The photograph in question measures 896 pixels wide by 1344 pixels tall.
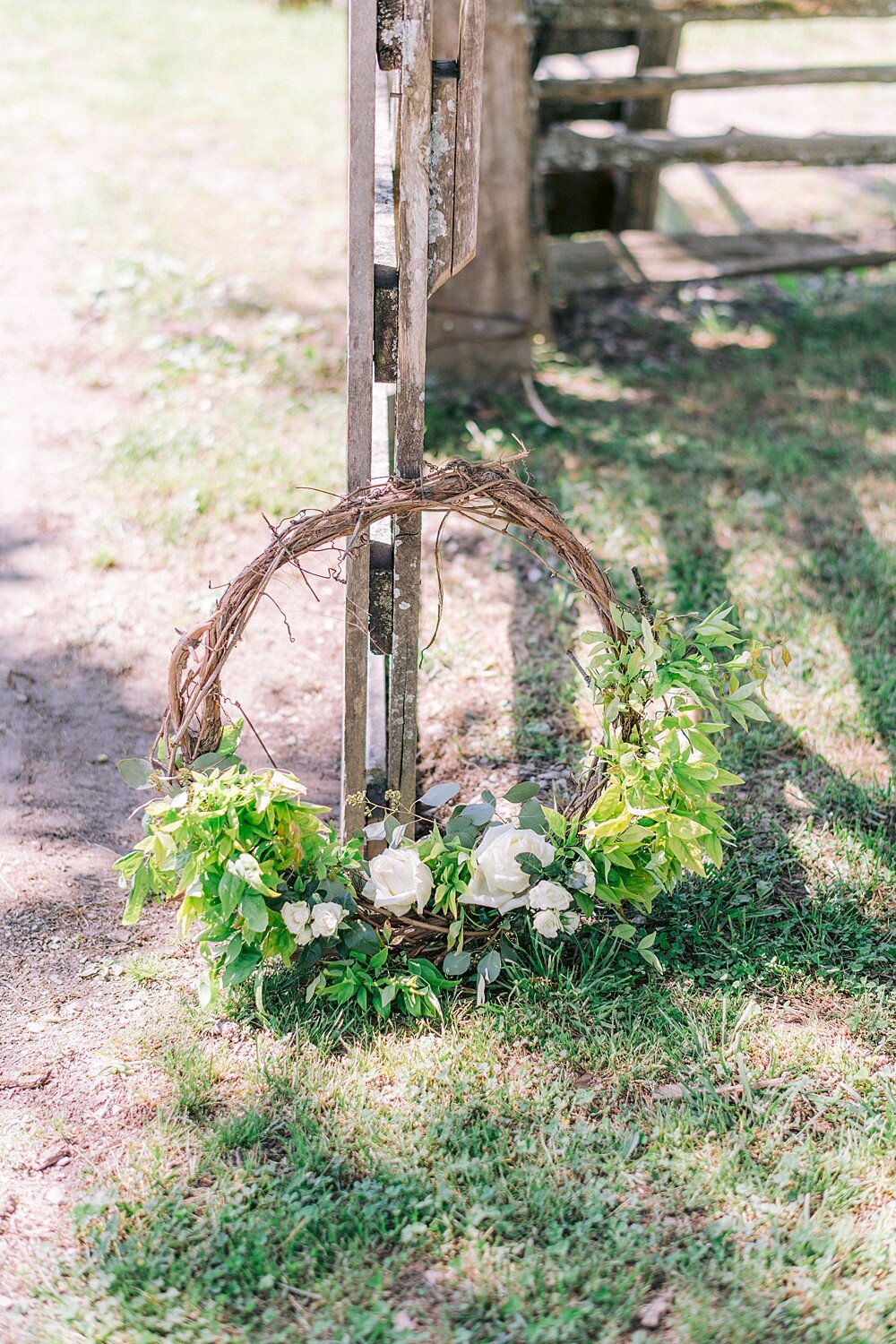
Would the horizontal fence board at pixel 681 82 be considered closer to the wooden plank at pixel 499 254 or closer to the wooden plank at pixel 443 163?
the wooden plank at pixel 499 254

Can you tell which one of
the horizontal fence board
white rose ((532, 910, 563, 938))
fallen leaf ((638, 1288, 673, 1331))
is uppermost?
the horizontal fence board

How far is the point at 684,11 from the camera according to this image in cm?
511

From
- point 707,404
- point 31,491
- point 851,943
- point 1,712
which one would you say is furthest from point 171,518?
point 851,943

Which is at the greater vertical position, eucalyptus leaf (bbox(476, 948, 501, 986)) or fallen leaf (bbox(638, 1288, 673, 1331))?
eucalyptus leaf (bbox(476, 948, 501, 986))

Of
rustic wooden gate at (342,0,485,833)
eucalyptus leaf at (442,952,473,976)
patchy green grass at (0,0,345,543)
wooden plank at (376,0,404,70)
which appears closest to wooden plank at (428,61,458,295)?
rustic wooden gate at (342,0,485,833)

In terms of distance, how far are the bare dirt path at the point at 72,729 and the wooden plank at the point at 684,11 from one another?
97.4 inches

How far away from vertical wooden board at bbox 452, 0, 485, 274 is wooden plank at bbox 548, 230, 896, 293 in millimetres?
3412

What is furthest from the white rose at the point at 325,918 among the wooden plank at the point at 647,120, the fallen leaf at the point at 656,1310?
the wooden plank at the point at 647,120

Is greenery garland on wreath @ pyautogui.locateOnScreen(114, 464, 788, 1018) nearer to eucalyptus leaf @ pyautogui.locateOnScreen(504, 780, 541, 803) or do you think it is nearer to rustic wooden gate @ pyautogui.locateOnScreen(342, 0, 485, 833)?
eucalyptus leaf @ pyautogui.locateOnScreen(504, 780, 541, 803)

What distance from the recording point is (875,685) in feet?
11.4

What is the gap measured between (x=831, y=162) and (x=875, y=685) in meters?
3.29

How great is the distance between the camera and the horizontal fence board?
511 centimetres

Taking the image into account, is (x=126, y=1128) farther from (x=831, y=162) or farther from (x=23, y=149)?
(x=23, y=149)

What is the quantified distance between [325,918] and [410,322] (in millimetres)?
1190
